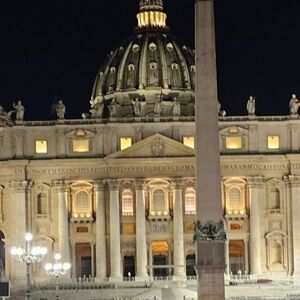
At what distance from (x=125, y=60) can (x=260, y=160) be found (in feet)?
100

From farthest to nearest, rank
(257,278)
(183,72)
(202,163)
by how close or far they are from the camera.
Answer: (183,72) → (257,278) → (202,163)

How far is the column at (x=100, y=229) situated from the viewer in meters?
103

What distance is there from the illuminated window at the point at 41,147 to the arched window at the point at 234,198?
15.5 meters

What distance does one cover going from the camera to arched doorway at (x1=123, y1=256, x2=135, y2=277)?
105375 millimetres

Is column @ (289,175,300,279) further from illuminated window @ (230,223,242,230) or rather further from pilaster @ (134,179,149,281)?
pilaster @ (134,179,149,281)

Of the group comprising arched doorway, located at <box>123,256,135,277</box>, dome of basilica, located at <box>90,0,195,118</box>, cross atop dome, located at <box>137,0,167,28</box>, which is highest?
cross atop dome, located at <box>137,0,167,28</box>

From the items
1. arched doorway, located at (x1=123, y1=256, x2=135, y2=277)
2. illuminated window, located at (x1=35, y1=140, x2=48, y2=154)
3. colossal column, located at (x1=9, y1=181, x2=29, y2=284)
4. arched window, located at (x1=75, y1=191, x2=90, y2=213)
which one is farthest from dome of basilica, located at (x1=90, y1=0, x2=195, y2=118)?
colossal column, located at (x1=9, y1=181, x2=29, y2=284)

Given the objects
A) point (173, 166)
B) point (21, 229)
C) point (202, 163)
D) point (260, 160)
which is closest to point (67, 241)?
point (21, 229)

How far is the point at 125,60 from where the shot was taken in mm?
130250

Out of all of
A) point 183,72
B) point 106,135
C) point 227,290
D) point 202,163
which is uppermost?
point 183,72

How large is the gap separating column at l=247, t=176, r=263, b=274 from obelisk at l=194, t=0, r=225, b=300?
63.2 meters

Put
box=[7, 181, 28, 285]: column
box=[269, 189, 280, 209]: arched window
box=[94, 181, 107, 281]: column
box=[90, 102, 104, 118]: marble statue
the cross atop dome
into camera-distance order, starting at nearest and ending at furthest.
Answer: box=[7, 181, 28, 285]: column < box=[94, 181, 107, 281]: column < box=[269, 189, 280, 209]: arched window < box=[90, 102, 104, 118]: marble statue < the cross atop dome

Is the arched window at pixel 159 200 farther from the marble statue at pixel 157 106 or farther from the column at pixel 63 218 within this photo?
the column at pixel 63 218

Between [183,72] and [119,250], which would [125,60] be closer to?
[183,72]
